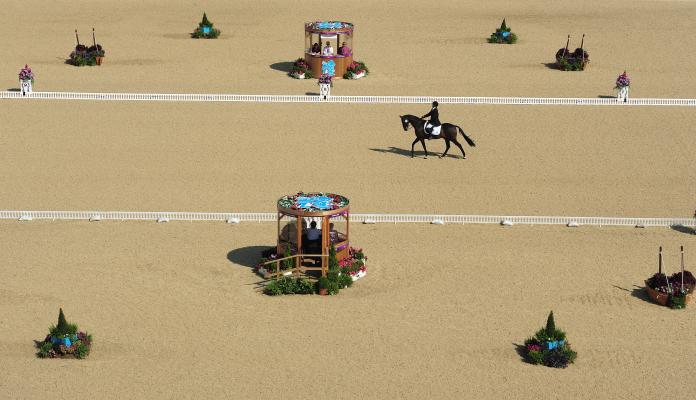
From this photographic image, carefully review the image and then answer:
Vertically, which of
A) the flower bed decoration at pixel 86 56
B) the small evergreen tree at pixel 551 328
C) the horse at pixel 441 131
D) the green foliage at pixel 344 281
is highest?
the flower bed decoration at pixel 86 56

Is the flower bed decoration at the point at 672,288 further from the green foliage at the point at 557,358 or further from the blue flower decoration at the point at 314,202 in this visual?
the blue flower decoration at the point at 314,202

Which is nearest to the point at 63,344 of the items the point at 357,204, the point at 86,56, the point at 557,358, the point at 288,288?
the point at 288,288

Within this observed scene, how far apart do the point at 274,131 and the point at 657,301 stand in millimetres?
17367

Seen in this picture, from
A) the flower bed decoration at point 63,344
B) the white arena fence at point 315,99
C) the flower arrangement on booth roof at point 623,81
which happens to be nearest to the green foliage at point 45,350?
the flower bed decoration at point 63,344

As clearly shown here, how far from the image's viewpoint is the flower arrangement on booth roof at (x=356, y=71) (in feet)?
173

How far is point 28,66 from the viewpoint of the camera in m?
54.2

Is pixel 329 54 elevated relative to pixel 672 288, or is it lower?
elevated

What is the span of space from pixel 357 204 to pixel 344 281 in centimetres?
673

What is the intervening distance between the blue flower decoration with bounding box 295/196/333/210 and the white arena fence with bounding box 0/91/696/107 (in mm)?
15850

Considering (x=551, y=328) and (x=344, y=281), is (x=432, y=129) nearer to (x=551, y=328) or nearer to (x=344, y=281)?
(x=344, y=281)

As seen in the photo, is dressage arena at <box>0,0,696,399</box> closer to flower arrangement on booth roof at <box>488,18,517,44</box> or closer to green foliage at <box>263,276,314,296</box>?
green foliage at <box>263,276,314,296</box>

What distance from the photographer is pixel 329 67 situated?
52594 mm

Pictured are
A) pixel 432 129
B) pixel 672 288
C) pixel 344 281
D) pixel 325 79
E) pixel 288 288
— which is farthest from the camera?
pixel 325 79

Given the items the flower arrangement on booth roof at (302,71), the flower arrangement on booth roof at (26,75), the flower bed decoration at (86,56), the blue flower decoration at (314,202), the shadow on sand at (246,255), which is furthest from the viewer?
the flower bed decoration at (86,56)
